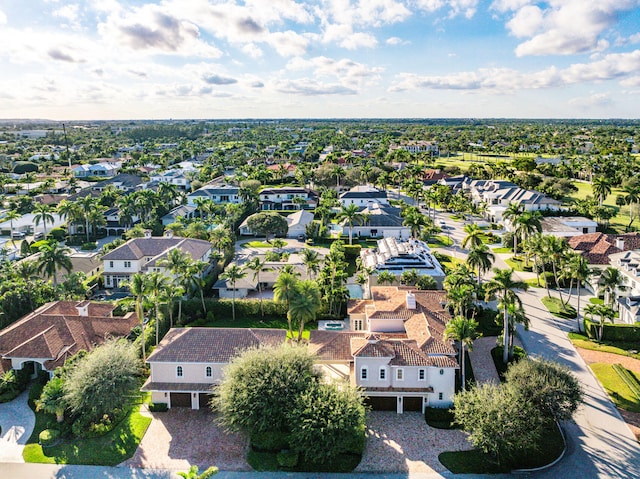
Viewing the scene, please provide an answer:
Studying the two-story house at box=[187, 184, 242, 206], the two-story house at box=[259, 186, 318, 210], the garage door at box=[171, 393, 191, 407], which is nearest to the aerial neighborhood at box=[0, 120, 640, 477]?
the garage door at box=[171, 393, 191, 407]

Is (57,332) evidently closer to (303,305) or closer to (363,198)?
(303,305)

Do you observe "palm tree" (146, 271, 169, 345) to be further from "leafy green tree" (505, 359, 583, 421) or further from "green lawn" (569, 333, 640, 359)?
"green lawn" (569, 333, 640, 359)

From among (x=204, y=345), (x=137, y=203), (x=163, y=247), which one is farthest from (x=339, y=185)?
(x=204, y=345)

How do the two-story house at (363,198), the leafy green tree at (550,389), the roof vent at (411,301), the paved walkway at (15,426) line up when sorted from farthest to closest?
the two-story house at (363,198) < the roof vent at (411,301) < the leafy green tree at (550,389) < the paved walkway at (15,426)

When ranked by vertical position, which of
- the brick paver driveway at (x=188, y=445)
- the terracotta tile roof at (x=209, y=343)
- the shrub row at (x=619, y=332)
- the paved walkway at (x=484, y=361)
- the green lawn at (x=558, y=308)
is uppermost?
the terracotta tile roof at (x=209, y=343)

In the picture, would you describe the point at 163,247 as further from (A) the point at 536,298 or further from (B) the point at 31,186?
(B) the point at 31,186

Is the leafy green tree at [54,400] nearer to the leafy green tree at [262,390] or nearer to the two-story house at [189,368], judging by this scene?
the two-story house at [189,368]

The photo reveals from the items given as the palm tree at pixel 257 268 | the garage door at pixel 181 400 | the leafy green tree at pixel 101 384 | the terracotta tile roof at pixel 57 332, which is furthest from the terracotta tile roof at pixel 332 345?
the terracotta tile roof at pixel 57 332
